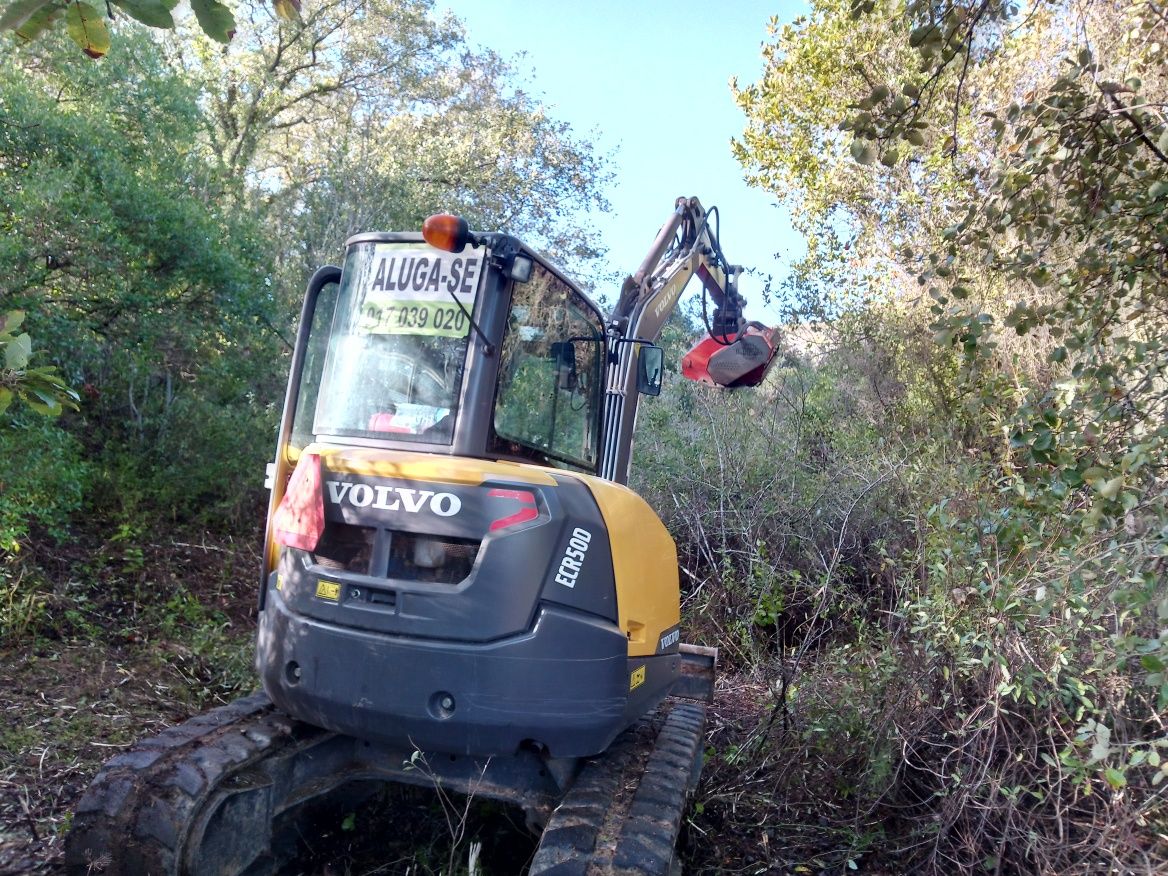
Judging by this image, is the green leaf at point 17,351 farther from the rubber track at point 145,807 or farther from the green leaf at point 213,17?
the rubber track at point 145,807

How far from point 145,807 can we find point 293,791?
24.6 inches

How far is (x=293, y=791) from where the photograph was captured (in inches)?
143

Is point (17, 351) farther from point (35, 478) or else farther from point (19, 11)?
point (35, 478)

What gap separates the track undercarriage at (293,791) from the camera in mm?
3064

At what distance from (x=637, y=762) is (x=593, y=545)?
98 centimetres

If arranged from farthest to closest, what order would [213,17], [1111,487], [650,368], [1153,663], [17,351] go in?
[650,368], [1111,487], [1153,663], [17,351], [213,17]

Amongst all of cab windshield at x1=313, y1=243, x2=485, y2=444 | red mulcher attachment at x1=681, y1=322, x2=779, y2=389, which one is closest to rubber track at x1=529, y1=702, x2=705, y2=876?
cab windshield at x1=313, y1=243, x2=485, y2=444

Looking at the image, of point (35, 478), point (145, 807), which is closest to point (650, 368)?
point (145, 807)

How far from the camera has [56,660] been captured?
5.58 meters

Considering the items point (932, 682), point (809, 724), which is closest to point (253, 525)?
point (809, 724)

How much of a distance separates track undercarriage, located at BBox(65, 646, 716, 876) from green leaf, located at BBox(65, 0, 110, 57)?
2343 mm

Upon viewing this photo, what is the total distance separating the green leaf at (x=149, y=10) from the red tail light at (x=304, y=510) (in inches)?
72.8

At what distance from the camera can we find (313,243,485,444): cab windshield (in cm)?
358

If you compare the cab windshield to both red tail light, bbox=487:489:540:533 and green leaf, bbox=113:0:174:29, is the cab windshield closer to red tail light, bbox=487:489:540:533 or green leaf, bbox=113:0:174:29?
red tail light, bbox=487:489:540:533
